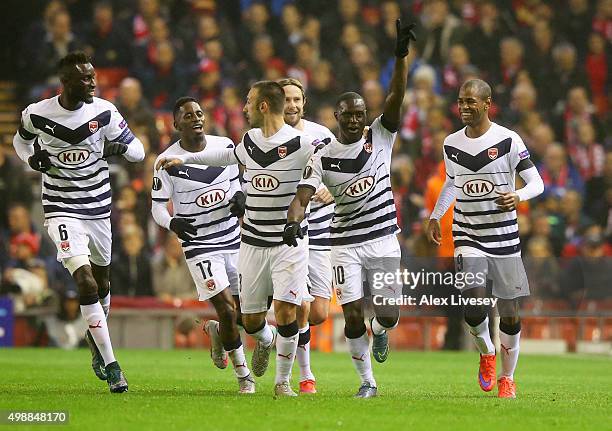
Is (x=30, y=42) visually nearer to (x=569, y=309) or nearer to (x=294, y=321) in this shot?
(x=569, y=309)

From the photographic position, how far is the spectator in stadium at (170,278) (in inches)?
772

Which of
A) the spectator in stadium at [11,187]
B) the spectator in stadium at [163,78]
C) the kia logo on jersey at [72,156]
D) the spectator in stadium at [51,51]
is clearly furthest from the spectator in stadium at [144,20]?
Result: the kia logo on jersey at [72,156]

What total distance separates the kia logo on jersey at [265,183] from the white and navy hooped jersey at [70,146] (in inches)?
53.2

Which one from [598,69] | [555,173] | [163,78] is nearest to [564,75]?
[598,69]

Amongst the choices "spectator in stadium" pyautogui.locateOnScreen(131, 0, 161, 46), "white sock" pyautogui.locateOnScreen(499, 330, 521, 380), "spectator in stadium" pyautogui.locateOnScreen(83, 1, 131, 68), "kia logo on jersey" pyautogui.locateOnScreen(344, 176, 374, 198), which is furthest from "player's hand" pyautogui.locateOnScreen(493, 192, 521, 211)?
"spectator in stadium" pyautogui.locateOnScreen(131, 0, 161, 46)

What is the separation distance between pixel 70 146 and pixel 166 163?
2.78 ft

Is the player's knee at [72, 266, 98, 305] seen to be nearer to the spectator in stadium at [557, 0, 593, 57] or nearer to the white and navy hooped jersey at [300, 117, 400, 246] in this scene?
the white and navy hooped jersey at [300, 117, 400, 246]

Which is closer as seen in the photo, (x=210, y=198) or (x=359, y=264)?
(x=359, y=264)

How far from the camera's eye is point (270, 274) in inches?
409

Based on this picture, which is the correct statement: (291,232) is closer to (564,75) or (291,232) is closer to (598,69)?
(564,75)

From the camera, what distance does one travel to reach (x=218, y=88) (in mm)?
22656

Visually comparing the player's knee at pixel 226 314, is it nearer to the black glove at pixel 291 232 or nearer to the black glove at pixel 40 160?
the black glove at pixel 291 232

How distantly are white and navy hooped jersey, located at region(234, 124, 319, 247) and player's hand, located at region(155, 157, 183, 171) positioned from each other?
711mm

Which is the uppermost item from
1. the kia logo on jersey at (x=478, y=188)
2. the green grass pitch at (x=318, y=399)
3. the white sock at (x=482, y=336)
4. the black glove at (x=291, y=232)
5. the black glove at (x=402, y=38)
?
the black glove at (x=402, y=38)
